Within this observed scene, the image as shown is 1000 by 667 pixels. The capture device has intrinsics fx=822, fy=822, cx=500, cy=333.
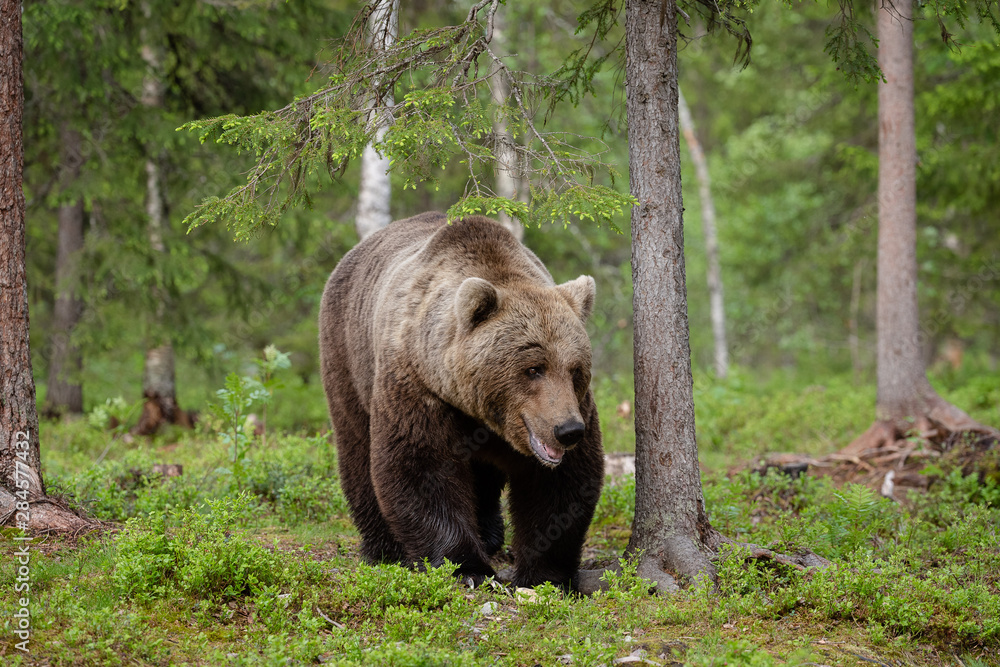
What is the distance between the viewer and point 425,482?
5391 mm

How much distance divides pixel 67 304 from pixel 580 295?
945cm

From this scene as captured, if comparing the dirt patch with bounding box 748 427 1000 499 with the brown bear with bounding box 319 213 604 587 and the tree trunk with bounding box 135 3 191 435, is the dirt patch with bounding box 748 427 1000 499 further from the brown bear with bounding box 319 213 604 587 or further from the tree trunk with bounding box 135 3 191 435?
the tree trunk with bounding box 135 3 191 435

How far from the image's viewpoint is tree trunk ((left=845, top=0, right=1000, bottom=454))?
1007 centimetres

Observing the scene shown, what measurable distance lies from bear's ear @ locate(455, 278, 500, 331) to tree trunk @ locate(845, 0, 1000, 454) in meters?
6.63

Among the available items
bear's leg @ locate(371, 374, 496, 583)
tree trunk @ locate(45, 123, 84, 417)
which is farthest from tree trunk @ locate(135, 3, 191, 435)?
bear's leg @ locate(371, 374, 496, 583)

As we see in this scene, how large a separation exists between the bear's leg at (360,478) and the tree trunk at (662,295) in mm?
2039

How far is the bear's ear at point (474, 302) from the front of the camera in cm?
499

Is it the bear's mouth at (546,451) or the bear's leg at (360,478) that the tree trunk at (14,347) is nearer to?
the bear's leg at (360,478)

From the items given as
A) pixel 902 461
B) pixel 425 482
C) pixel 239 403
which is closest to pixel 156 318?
pixel 239 403

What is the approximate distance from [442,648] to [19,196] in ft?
13.8

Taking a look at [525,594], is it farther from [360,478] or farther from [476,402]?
[360,478]

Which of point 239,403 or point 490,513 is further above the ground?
point 239,403

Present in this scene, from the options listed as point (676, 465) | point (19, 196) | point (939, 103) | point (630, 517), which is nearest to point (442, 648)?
point (676, 465)

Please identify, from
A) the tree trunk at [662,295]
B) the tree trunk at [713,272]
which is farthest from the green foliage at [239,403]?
the tree trunk at [713,272]
